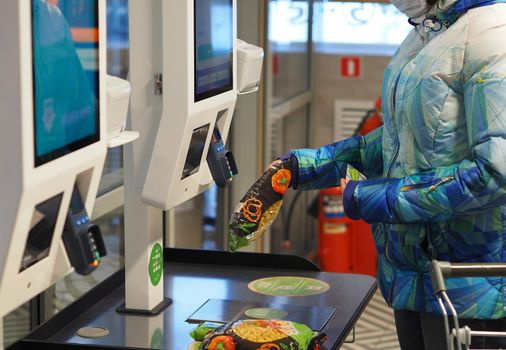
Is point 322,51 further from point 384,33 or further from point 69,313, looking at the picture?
point 69,313

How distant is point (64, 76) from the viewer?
1.88 meters

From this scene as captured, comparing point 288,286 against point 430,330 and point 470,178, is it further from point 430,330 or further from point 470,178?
point 470,178

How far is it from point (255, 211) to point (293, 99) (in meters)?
3.68

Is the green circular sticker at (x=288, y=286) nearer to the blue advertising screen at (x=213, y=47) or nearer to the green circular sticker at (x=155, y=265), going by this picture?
the green circular sticker at (x=155, y=265)

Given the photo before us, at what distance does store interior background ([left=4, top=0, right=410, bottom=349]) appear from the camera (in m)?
4.88

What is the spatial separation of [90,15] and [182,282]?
112 centimetres

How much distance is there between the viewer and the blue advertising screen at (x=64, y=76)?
1.76 metres

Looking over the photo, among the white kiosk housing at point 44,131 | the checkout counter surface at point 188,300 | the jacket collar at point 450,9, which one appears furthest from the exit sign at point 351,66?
the white kiosk housing at point 44,131

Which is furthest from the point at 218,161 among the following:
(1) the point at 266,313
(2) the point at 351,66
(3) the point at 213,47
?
(2) the point at 351,66

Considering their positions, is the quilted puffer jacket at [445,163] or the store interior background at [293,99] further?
the store interior background at [293,99]

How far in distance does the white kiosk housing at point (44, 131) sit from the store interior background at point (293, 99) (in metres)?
2.06

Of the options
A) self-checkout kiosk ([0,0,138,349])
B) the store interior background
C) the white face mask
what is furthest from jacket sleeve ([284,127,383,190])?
the store interior background

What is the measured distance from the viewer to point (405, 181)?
2.43 meters

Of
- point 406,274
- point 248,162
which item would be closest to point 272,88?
point 248,162
